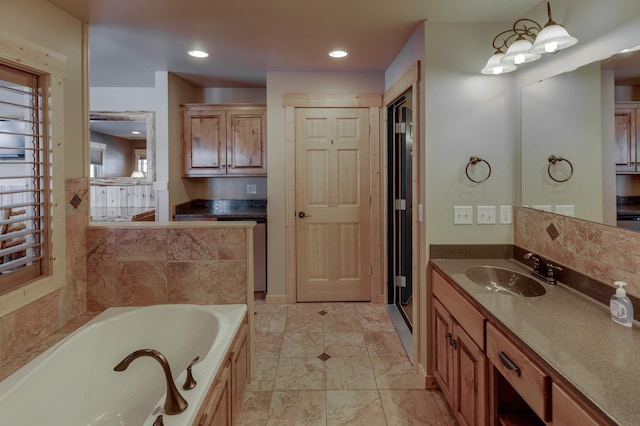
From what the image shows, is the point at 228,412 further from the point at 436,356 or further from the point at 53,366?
the point at 436,356

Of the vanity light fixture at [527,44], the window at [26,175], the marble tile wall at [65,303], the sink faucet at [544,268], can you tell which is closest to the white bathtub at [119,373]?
the marble tile wall at [65,303]

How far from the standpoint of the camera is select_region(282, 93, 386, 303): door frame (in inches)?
144

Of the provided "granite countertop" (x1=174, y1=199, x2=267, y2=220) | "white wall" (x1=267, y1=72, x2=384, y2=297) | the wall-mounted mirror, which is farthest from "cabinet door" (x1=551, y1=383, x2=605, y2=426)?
the wall-mounted mirror

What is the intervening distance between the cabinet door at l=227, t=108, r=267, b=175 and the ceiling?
0.47 metres

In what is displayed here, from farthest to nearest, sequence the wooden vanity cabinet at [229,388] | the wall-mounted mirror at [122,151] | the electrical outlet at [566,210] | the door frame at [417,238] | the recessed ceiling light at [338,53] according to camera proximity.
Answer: the wall-mounted mirror at [122,151], the recessed ceiling light at [338,53], the door frame at [417,238], the electrical outlet at [566,210], the wooden vanity cabinet at [229,388]

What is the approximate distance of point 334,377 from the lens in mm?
2469

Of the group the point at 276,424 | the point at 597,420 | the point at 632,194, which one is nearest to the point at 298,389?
the point at 276,424

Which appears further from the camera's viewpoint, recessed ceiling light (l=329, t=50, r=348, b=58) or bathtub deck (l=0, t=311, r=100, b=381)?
recessed ceiling light (l=329, t=50, r=348, b=58)

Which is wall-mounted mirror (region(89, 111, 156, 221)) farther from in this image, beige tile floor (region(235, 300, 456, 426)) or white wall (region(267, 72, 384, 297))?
beige tile floor (region(235, 300, 456, 426))

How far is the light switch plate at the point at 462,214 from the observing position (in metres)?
2.31

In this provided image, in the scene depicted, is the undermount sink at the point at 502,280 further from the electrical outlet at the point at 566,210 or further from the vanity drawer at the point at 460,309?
the electrical outlet at the point at 566,210

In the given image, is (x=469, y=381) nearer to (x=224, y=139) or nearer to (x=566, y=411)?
(x=566, y=411)

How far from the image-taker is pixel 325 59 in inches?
128

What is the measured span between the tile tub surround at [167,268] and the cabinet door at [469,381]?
51.8 inches
